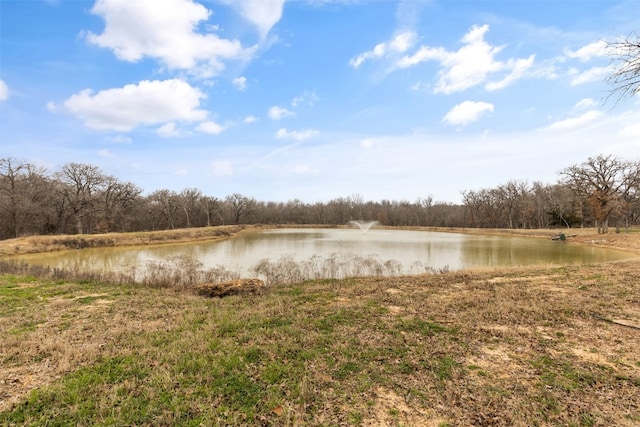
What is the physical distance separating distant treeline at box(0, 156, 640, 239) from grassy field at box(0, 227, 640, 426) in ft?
109

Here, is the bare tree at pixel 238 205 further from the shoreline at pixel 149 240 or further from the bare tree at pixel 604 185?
the bare tree at pixel 604 185

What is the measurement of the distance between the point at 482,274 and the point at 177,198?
6077cm

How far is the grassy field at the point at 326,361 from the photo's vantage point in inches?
123

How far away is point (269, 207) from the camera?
85.9m

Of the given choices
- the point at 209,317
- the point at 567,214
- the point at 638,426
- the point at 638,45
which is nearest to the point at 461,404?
the point at 638,426

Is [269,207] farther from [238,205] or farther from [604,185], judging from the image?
[604,185]

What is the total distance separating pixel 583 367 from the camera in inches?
158

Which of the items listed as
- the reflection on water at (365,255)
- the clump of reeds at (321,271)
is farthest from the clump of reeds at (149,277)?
the reflection on water at (365,255)

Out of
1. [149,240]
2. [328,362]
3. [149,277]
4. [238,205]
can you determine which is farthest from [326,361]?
[238,205]

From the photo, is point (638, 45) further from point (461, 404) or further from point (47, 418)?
point (47, 418)

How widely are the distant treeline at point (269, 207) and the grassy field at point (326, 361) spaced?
33270mm

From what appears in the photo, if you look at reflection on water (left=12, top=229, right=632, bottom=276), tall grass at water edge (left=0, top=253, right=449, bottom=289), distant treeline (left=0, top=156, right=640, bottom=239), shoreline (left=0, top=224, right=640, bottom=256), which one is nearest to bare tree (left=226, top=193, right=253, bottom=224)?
distant treeline (left=0, top=156, right=640, bottom=239)

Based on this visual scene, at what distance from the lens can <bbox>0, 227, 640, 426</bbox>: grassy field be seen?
3137 mm

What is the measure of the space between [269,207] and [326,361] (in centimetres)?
8318
